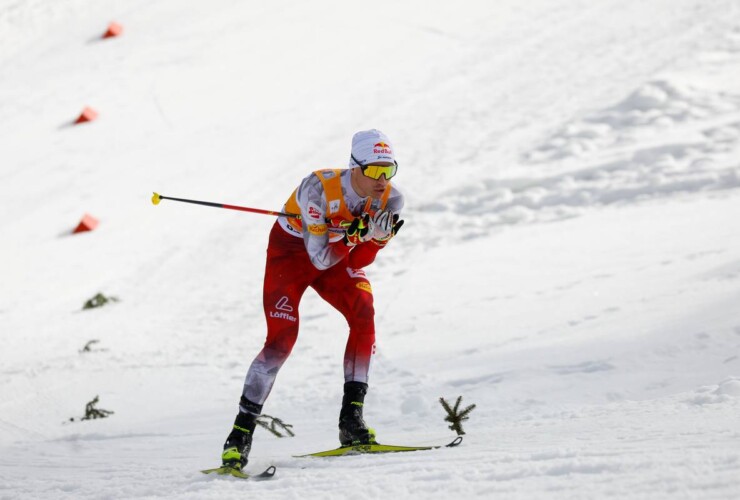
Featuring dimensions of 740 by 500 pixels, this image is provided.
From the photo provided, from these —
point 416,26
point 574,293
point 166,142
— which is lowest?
point 574,293

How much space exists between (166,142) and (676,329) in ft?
27.8

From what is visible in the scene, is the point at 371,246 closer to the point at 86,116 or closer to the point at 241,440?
the point at 241,440

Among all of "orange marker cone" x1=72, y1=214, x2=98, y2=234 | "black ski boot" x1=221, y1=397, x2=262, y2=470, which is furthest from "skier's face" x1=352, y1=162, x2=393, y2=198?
"orange marker cone" x1=72, y1=214, x2=98, y2=234

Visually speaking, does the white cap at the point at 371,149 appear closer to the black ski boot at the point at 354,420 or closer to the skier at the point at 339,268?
the skier at the point at 339,268

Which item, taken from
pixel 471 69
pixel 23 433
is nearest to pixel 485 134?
pixel 471 69

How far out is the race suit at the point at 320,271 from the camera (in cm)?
555

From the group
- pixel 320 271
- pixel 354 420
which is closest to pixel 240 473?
pixel 354 420

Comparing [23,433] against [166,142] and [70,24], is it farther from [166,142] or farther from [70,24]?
[70,24]

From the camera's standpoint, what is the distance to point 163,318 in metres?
9.87

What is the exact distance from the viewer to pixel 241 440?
5445 mm

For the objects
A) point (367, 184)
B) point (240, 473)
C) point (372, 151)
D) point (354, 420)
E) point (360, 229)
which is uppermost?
point (372, 151)

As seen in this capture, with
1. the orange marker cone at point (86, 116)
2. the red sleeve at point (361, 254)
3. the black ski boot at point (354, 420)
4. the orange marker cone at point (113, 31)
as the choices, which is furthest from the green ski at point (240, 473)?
the orange marker cone at point (113, 31)

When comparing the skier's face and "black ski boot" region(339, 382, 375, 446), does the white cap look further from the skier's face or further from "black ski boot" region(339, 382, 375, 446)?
"black ski boot" region(339, 382, 375, 446)

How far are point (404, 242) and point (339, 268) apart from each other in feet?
17.2
